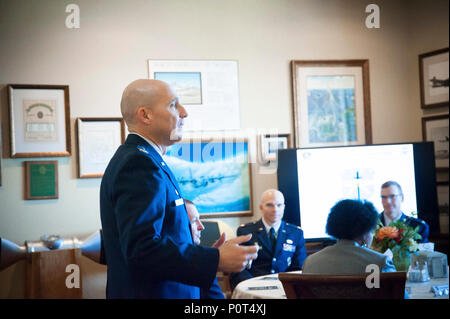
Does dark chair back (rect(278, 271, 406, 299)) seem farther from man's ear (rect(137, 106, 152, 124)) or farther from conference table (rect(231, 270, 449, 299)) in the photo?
man's ear (rect(137, 106, 152, 124))

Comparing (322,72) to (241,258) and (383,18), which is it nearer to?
(383,18)

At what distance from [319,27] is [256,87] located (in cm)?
78

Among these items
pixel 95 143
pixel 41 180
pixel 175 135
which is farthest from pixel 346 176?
pixel 175 135

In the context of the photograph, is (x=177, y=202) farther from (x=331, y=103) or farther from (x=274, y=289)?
(x=331, y=103)

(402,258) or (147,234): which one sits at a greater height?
(147,234)

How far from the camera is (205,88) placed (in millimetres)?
3916

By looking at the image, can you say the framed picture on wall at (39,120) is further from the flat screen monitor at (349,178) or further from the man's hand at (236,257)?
the man's hand at (236,257)

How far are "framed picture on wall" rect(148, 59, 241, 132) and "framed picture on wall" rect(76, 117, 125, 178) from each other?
519mm

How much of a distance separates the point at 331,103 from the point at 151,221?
10.4ft

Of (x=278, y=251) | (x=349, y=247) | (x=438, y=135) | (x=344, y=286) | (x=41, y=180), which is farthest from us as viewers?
(x=438, y=135)

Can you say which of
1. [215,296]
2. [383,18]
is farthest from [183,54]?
[215,296]

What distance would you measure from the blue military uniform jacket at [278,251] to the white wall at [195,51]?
0.50 m

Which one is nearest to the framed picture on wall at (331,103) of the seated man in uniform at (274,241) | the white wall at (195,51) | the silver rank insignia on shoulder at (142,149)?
the white wall at (195,51)

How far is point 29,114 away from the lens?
357 cm
